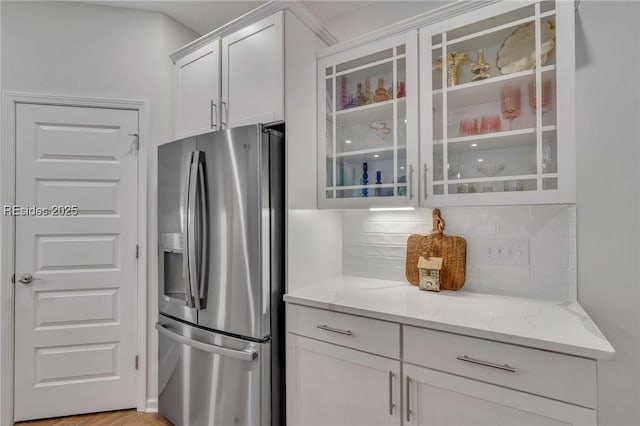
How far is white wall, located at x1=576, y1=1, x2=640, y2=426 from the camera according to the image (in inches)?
54.3

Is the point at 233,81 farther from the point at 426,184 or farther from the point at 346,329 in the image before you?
the point at 346,329

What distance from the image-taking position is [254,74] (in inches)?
71.4

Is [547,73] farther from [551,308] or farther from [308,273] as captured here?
[308,273]

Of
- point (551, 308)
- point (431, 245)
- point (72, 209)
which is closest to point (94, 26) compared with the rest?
point (72, 209)

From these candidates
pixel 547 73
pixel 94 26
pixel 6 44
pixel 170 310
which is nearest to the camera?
pixel 547 73

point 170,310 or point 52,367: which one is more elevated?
point 170,310

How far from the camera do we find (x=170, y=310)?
202 centimetres

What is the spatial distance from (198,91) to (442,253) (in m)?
1.81

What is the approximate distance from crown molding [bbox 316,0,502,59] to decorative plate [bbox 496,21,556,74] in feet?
0.59

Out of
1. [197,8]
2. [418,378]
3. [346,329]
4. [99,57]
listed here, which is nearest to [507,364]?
[418,378]

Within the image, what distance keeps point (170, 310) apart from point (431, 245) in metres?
1.65

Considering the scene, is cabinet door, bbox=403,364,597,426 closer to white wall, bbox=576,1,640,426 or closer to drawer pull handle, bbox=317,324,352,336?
drawer pull handle, bbox=317,324,352,336

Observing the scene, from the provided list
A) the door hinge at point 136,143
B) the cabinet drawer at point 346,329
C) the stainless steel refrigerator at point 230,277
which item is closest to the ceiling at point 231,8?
the door hinge at point 136,143

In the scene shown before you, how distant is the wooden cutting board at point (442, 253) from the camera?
69.6 inches
